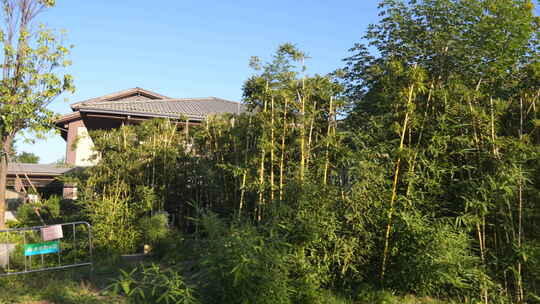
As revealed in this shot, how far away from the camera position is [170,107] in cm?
1281

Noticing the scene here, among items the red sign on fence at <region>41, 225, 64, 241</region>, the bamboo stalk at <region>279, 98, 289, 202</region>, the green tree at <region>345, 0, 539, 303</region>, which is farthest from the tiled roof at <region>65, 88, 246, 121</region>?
the green tree at <region>345, 0, 539, 303</region>

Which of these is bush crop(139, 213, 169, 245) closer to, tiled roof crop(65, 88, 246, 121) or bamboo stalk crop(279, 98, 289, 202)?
tiled roof crop(65, 88, 246, 121)

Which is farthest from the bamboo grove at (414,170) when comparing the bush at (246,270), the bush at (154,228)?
the bush at (154,228)

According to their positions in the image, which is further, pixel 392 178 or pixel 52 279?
pixel 52 279

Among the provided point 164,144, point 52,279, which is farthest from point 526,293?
point 164,144

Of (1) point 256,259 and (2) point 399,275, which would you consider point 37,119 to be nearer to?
(1) point 256,259

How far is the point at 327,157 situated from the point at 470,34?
2.62 m

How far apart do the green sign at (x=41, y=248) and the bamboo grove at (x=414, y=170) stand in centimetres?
239

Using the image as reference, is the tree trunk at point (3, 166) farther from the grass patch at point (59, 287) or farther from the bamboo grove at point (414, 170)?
the bamboo grove at point (414, 170)

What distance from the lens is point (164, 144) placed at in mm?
7207

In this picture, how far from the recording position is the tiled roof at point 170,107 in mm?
11180

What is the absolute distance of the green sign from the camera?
16.3 feet

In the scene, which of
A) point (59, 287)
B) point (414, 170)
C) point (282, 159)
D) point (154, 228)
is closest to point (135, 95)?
point (154, 228)

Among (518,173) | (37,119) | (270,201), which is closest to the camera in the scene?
(518,173)
